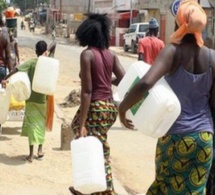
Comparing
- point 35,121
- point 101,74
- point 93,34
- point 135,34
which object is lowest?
point 135,34

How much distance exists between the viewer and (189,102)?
3684mm

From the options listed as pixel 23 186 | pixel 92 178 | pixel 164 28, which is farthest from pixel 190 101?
pixel 164 28

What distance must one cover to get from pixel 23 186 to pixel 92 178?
1648mm

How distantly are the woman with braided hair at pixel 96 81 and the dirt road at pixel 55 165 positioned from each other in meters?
1.14

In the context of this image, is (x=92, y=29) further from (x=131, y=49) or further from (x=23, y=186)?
(x=131, y=49)

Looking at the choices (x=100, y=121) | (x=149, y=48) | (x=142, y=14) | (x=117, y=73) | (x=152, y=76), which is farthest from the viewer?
(x=142, y=14)

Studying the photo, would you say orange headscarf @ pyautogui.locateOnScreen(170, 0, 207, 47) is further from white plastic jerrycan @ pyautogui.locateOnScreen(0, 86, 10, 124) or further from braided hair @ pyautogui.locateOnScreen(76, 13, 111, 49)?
white plastic jerrycan @ pyautogui.locateOnScreen(0, 86, 10, 124)

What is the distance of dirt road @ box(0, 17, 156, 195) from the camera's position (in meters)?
5.92

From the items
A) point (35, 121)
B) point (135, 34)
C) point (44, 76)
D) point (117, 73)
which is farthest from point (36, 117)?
point (135, 34)

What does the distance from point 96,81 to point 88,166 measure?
0.73m

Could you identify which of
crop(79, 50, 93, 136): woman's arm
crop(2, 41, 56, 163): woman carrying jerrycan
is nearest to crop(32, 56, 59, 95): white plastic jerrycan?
crop(2, 41, 56, 163): woman carrying jerrycan

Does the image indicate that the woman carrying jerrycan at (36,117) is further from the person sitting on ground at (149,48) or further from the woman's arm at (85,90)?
the woman's arm at (85,90)

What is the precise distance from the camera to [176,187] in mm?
3775

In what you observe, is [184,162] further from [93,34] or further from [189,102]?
[93,34]
